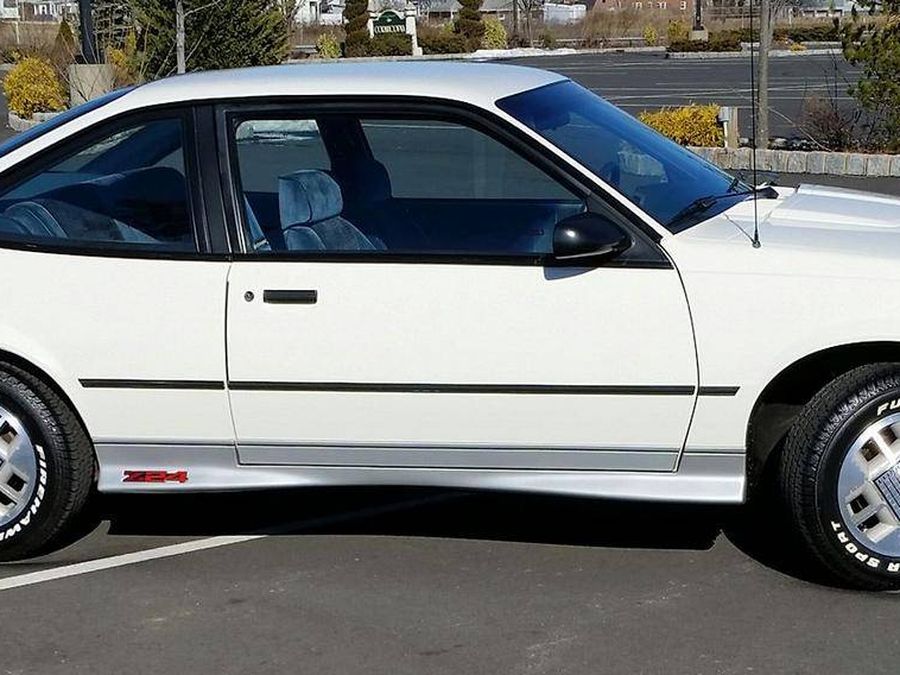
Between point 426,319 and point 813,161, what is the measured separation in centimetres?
1195

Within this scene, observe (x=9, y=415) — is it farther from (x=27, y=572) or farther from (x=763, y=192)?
(x=763, y=192)

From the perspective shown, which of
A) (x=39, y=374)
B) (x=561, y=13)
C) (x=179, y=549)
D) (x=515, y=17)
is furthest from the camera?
(x=561, y=13)

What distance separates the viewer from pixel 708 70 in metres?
39.3

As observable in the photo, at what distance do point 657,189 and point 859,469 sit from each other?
1.19 metres

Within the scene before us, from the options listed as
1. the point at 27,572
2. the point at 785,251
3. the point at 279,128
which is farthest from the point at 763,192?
the point at 27,572

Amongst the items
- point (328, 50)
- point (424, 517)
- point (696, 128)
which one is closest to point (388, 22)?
point (328, 50)

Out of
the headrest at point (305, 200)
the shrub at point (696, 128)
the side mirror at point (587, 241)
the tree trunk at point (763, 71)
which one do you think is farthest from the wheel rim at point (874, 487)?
the shrub at point (696, 128)

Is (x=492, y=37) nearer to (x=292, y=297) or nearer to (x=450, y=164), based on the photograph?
(x=450, y=164)

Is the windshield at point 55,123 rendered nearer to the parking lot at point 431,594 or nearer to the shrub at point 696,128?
the parking lot at point 431,594

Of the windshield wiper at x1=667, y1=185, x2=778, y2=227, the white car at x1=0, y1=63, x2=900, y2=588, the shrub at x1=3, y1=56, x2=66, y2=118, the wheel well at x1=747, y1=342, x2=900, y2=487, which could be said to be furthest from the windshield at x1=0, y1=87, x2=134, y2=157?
the shrub at x1=3, y1=56, x2=66, y2=118

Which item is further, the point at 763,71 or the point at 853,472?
the point at 763,71

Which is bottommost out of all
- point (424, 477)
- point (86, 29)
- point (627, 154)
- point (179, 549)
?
point (179, 549)

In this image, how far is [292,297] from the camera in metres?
4.80

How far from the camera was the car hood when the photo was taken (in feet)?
15.3
